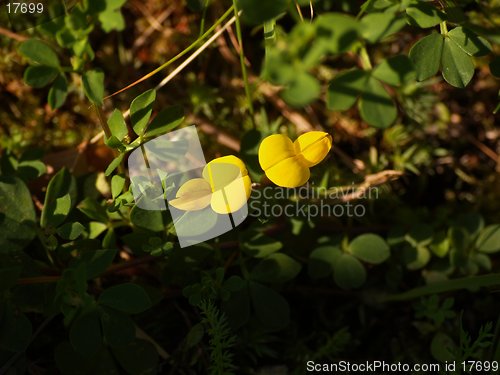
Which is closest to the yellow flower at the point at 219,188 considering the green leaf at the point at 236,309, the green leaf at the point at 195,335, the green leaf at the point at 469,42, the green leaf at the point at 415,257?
the green leaf at the point at 236,309

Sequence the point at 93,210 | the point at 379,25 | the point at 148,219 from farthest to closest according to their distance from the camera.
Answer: the point at 93,210, the point at 148,219, the point at 379,25

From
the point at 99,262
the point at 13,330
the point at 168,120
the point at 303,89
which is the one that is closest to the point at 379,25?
the point at 303,89

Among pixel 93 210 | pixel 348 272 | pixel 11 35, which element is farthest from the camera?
pixel 11 35

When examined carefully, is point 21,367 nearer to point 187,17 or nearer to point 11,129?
point 11,129

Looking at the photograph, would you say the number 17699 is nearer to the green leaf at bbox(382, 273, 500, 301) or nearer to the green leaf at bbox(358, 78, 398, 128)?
the green leaf at bbox(358, 78, 398, 128)

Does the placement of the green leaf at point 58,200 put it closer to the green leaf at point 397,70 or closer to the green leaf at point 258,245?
the green leaf at point 258,245

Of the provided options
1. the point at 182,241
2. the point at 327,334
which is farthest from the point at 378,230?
the point at 182,241

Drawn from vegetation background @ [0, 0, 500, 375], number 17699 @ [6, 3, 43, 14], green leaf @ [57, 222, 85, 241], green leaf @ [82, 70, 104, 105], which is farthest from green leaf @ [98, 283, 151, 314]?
number 17699 @ [6, 3, 43, 14]

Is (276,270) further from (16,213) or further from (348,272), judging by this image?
(16,213)
